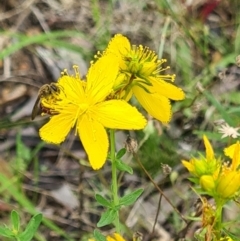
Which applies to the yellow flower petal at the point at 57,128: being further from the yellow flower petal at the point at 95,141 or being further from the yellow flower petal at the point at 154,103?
the yellow flower petal at the point at 154,103

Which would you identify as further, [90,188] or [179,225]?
[90,188]

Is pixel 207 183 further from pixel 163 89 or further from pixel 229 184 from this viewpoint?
pixel 163 89

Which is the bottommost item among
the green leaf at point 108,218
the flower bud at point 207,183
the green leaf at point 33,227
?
the green leaf at point 33,227

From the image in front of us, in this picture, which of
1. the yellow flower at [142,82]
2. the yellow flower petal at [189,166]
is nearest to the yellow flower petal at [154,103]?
the yellow flower at [142,82]

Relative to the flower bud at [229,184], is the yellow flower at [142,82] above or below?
above

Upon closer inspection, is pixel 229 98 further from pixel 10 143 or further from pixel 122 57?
pixel 122 57

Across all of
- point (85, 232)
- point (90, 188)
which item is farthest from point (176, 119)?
point (85, 232)
